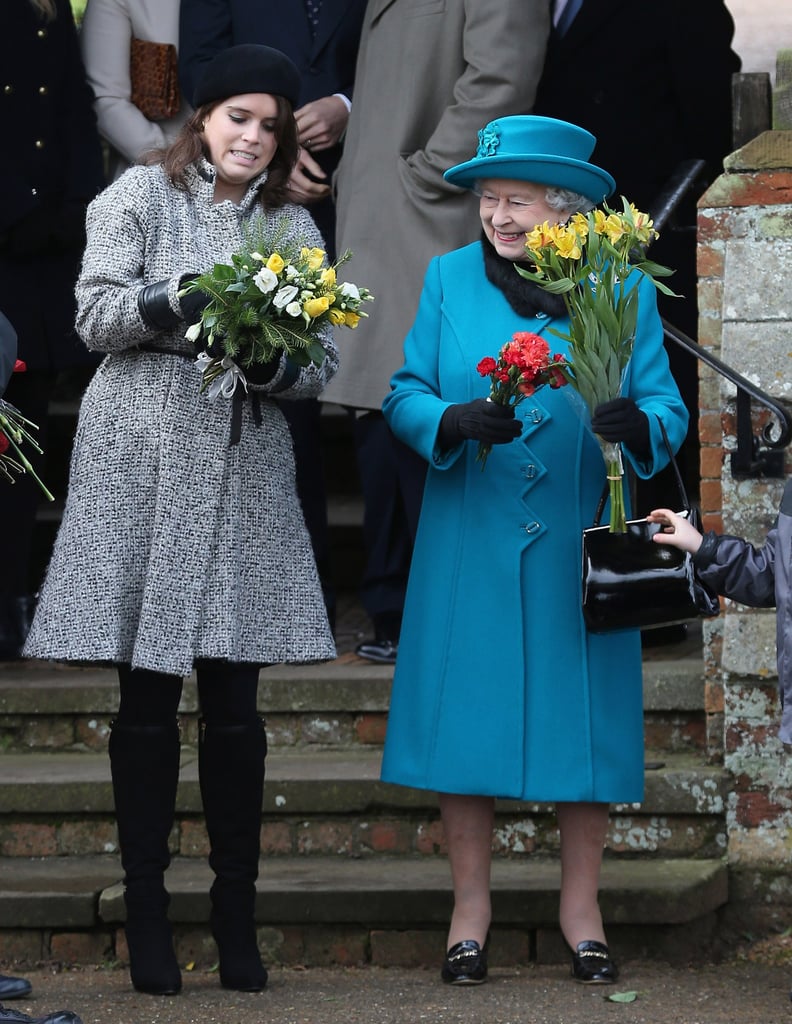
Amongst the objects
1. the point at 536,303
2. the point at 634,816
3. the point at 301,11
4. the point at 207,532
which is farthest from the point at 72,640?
the point at 301,11

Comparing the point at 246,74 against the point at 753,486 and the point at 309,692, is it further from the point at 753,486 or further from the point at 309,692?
the point at 309,692

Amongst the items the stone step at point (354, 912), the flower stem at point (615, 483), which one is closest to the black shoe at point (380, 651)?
the stone step at point (354, 912)

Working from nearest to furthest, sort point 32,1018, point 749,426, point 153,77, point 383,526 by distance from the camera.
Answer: point 32,1018
point 749,426
point 383,526
point 153,77

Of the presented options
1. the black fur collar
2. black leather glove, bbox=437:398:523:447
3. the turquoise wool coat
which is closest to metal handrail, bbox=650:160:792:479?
the turquoise wool coat

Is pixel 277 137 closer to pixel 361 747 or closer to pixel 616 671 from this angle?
pixel 616 671

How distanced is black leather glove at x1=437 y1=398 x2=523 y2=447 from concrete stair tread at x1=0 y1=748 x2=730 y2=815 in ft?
4.00

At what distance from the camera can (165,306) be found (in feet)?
12.3

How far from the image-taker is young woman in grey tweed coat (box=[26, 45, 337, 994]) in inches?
152

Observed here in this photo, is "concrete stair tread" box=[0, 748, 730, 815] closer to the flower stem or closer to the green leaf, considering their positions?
the green leaf

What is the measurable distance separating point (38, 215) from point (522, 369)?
2185 mm

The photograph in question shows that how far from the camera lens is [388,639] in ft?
17.7

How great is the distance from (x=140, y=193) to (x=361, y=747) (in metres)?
1.77

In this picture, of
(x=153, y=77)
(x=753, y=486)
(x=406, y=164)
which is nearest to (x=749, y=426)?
(x=753, y=486)

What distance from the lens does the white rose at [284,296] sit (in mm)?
3631
